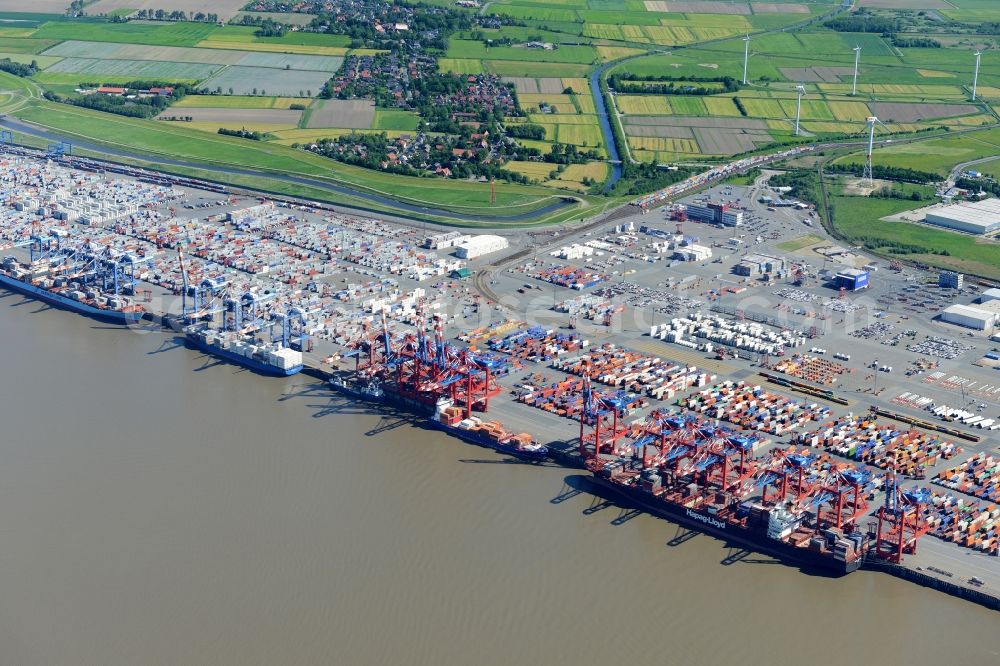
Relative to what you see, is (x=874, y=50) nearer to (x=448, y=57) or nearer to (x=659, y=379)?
(x=448, y=57)

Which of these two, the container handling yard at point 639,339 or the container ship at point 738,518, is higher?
the container handling yard at point 639,339

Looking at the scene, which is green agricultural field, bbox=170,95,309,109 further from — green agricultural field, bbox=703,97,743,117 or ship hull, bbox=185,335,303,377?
ship hull, bbox=185,335,303,377

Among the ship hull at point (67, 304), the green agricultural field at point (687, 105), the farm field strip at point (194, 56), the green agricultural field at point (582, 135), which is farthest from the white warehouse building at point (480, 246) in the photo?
the farm field strip at point (194, 56)

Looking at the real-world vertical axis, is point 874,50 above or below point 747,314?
above

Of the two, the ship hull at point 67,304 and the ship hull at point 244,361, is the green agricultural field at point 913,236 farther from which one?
the ship hull at point 67,304

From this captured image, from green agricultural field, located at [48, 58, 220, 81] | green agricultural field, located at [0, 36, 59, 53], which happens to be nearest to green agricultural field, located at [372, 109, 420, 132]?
green agricultural field, located at [48, 58, 220, 81]

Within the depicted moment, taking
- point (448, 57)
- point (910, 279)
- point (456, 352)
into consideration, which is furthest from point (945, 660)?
point (448, 57)
